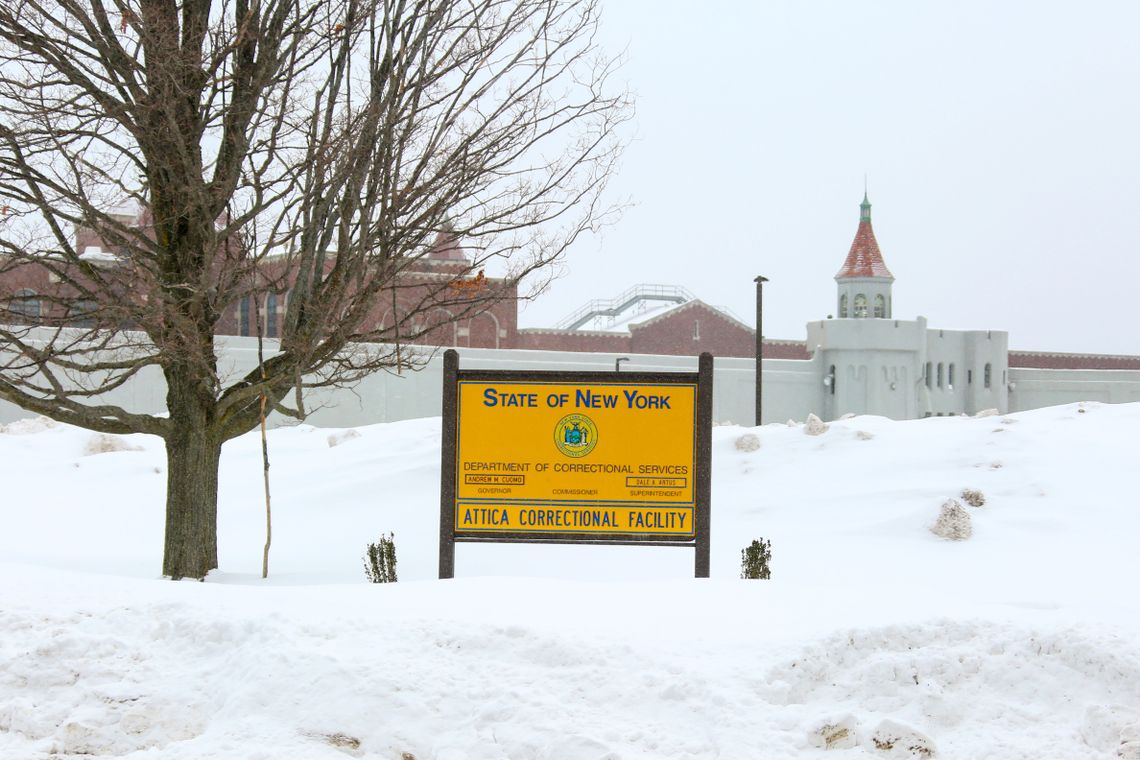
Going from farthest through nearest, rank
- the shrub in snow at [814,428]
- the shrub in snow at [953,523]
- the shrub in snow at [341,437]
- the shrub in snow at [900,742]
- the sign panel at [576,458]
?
the shrub in snow at [341,437]
the shrub in snow at [814,428]
the shrub in snow at [953,523]
the sign panel at [576,458]
the shrub in snow at [900,742]

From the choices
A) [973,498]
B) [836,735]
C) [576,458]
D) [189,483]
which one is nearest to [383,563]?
[189,483]

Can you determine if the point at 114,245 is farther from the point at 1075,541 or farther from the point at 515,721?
the point at 1075,541

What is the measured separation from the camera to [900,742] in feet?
15.1

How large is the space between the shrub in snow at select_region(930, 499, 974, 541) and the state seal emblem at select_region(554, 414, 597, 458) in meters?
5.92

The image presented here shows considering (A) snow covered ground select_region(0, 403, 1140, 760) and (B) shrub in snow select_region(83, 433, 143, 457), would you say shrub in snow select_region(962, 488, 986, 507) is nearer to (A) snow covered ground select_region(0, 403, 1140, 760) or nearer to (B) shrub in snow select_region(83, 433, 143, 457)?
(A) snow covered ground select_region(0, 403, 1140, 760)

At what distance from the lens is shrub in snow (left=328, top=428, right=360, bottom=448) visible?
2145 centimetres

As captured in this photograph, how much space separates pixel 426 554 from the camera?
13234 mm

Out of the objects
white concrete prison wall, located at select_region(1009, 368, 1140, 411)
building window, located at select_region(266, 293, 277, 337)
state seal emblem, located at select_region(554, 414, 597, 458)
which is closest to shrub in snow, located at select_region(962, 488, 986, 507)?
state seal emblem, located at select_region(554, 414, 597, 458)

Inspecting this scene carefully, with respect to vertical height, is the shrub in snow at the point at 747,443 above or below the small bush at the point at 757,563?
above

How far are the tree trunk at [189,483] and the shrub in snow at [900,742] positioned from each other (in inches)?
281

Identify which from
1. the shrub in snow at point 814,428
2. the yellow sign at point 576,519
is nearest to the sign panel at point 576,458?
the yellow sign at point 576,519

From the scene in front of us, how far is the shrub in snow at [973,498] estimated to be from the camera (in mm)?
13922

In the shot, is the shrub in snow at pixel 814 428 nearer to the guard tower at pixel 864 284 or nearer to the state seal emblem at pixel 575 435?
the state seal emblem at pixel 575 435

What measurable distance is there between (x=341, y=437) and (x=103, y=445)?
Result: 14.3 feet
